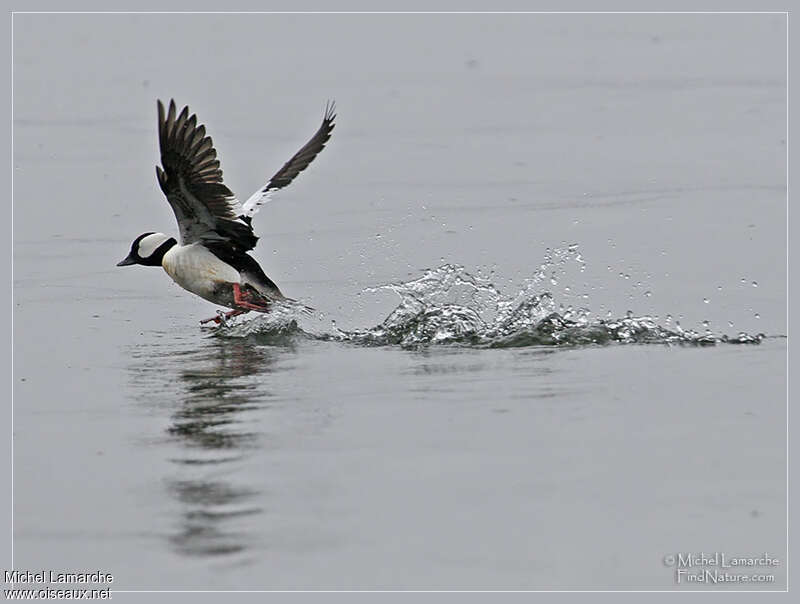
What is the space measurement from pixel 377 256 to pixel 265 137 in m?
4.64

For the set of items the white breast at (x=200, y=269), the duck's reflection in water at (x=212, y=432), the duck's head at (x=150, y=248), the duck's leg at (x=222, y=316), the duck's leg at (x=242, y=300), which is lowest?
the duck's reflection in water at (x=212, y=432)

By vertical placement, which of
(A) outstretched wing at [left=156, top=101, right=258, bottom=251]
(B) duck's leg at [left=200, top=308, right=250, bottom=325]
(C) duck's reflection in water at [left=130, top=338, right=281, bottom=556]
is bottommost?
(C) duck's reflection in water at [left=130, top=338, right=281, bottom=556]

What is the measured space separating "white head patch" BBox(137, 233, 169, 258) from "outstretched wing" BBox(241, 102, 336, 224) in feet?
2.10

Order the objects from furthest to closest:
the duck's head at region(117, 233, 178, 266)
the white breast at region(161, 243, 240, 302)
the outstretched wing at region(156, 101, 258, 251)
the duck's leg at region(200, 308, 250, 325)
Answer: the duck's head at region(117, 233, 178, 266) → the white breast at region(161, 243, 240, 302) → the duck's leg at region(200, 308, 250, 325) → the outstretched wing at region(156, 101, 258, 251)

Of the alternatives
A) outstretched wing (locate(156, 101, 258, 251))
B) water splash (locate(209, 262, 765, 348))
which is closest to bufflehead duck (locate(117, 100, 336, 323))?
outstretched wing (locate(156, 101, 258, 251))

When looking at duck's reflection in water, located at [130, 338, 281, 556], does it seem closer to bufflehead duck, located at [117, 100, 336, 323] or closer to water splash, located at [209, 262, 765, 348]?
water splash, located at [209, 262, 765, 348]

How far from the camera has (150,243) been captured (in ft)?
35.6

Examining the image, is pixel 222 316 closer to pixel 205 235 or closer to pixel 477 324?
pixel 205 235

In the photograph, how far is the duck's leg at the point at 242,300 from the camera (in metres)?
10.3

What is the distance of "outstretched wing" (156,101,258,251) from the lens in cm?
980

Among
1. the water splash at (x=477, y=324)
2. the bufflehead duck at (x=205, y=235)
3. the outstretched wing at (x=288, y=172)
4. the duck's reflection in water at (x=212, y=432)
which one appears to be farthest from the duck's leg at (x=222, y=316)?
the outstretched wing at (x=288, y=172)

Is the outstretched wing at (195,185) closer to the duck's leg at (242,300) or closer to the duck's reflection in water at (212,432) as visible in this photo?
the duck's leg at (242,300)

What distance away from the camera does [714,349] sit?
8.56 meters

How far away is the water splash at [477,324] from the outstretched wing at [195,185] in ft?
2.55
